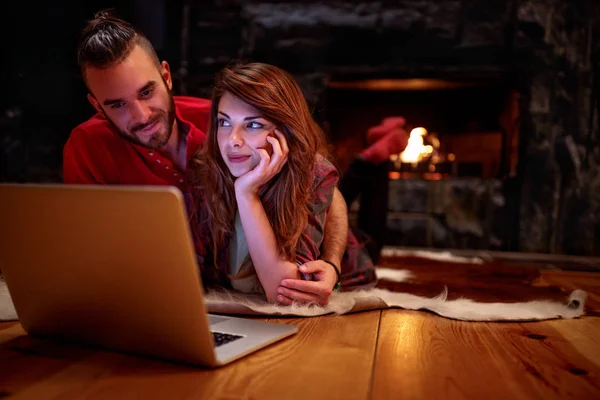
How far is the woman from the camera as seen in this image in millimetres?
1143

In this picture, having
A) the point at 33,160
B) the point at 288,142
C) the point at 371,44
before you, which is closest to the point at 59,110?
the point at 33,160

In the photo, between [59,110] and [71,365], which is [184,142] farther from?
[59,110]

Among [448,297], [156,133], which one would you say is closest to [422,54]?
[448,297]

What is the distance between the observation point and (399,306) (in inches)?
50.0

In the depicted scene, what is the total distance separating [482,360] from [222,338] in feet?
1.38

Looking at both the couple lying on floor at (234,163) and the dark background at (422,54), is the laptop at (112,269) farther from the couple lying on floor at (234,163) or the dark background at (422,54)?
the dark background at (422,54)

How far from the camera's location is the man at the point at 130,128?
1302 mm

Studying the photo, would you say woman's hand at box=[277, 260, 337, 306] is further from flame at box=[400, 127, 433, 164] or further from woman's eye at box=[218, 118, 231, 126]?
flame at box=[400, 127, 433, 164]

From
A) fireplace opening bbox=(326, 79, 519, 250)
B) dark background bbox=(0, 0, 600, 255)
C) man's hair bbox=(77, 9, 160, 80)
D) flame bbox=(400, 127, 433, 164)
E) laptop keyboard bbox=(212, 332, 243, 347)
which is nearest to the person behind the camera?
laptop keyboard bbox=(212, 332, 243, 347)

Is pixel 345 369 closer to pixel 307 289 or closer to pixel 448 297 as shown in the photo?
pixel 307 289

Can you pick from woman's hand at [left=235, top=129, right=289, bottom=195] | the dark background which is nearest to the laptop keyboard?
woman's hand at [left=235, top=129, right=289, bottom=195]

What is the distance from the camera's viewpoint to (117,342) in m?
0.82

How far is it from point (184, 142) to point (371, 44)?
1.59 m

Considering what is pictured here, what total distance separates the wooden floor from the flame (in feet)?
6.89
